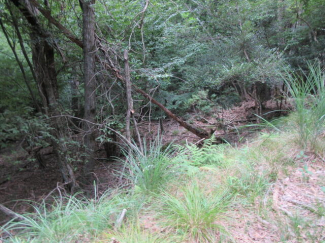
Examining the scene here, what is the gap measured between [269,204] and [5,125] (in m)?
3.81

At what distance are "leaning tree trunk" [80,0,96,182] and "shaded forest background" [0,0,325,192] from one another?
22 millimetres

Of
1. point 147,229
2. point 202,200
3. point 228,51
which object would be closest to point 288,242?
point 202,200

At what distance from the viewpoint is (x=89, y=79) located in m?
5.24

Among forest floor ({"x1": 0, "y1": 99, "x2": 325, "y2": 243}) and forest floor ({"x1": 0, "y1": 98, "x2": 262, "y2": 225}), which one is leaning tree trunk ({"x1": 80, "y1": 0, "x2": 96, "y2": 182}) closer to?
forest floor ({"x1": 0, "y1": 98, "x2": 262, "y2": 225})

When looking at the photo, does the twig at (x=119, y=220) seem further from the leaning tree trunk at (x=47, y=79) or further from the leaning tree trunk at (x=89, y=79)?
the leaning tree trunk at (x=89, y=79)

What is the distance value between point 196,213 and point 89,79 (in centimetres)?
420

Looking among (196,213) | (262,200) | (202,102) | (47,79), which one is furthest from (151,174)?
(202,102)

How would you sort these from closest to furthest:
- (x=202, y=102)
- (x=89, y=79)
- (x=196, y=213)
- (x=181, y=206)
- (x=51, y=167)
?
(x=196, y=213)
(x=181, y=206)
(x=89, y=79)
(x=202, y=102)
(x=51, y=167)

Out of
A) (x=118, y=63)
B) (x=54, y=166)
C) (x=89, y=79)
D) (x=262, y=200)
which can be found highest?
(x=118, y=63)

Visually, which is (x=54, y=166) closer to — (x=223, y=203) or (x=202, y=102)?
(x=202, y=102)

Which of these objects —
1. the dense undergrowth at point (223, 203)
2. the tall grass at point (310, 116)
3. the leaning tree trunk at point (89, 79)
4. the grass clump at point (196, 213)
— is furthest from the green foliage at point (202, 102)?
the grass clump at point (196, 213)

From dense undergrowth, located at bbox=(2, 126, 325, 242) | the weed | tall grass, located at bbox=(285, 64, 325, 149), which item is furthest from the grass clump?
tall grass, located at bbox=(285, 64, 325, 149)

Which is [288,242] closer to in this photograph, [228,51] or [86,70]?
[86,70]

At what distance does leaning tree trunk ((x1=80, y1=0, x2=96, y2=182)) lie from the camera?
507 centimetres
